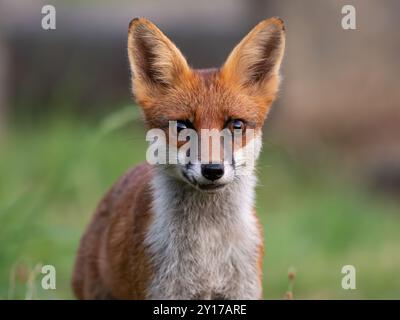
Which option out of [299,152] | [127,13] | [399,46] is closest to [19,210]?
[299,152]

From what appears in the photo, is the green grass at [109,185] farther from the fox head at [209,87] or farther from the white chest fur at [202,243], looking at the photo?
the white chest fur at [202,243]

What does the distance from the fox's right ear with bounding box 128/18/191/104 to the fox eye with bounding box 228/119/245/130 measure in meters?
0.52

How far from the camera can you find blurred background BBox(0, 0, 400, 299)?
421 inches

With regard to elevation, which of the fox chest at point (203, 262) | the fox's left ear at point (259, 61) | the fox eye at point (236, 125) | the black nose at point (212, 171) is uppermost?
the fox's left ear at point (259, 61)

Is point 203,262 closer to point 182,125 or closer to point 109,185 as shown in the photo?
point 182,125

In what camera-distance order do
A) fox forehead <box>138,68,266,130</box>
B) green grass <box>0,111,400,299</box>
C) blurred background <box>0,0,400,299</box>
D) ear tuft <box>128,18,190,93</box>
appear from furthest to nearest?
blurred background <box>0,0,400,299</box>, green grass <box>0,111,400,299</box>, ear tuft <box>128,18,190,93</box>, fox forehead <box>138,68,266,130</box>

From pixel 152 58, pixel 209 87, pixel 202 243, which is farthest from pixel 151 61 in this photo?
pixel 202 243

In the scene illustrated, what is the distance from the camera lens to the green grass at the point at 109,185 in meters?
8.03

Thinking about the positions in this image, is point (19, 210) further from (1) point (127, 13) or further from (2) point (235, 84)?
(1) point (127, 13)

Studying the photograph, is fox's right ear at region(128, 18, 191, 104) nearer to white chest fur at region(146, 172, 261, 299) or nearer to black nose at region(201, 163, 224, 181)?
white chest fur at region(146, 172, 261, 299)

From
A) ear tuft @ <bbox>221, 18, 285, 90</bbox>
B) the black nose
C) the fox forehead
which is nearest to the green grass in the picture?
the fox forehead

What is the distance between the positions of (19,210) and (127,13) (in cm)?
1133

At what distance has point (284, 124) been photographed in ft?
48.7

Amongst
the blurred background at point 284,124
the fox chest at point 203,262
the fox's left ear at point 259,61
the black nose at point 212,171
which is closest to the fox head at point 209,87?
the fox's left ear at point 259,61
